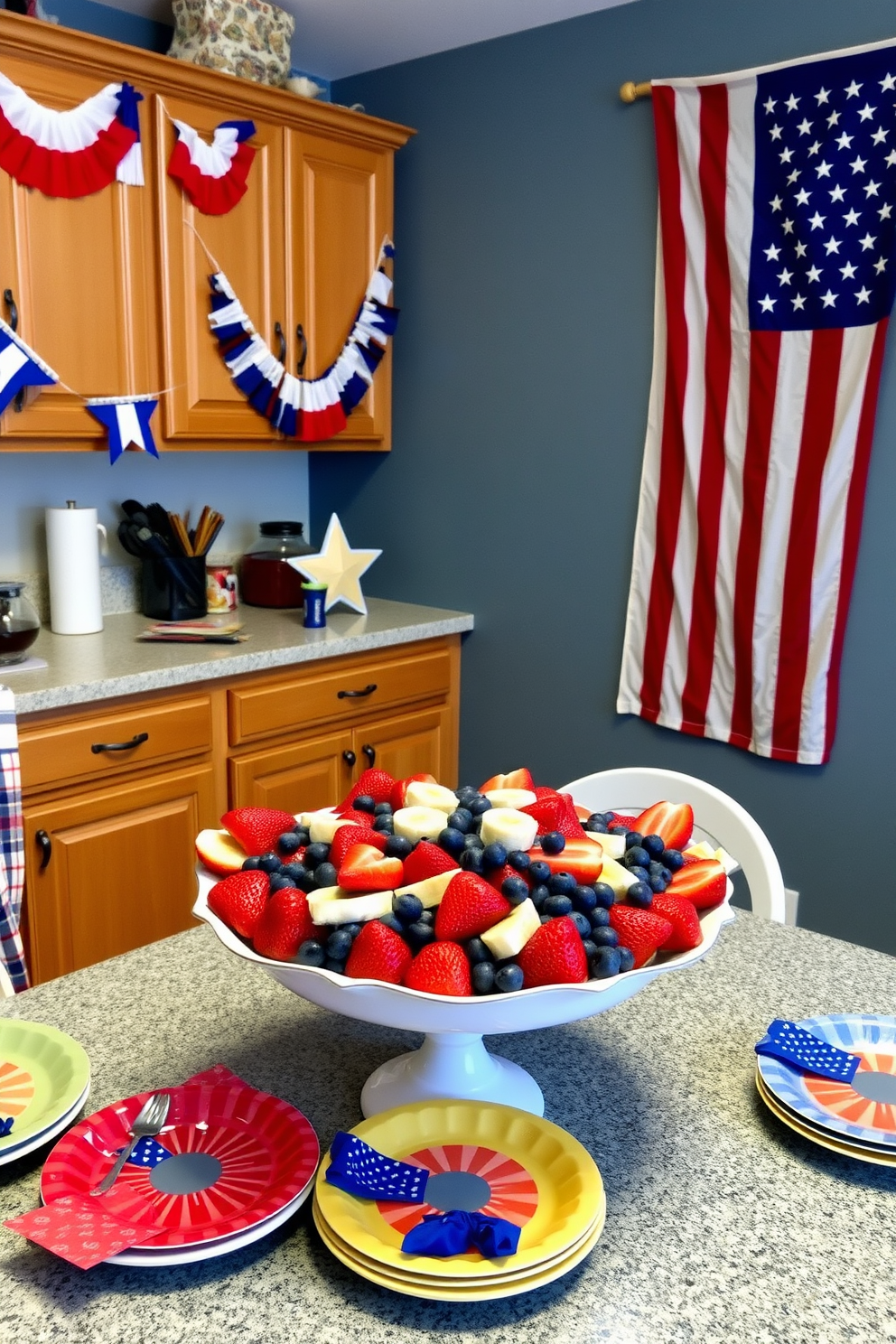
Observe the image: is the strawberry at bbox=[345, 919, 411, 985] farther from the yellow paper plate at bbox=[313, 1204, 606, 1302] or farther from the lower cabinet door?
the lower cabinet door

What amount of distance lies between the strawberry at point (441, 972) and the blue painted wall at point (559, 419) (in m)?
1.75

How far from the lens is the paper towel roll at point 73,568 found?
263cm

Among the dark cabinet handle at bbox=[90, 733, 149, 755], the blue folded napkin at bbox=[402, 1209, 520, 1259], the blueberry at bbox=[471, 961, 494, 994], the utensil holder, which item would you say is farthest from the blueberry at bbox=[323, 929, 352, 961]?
the utensil holder

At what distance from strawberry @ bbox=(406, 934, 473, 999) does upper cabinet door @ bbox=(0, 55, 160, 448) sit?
1884 millimetres

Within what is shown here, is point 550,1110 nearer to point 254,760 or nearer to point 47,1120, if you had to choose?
point 47,1120

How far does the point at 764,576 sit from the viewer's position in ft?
8.17

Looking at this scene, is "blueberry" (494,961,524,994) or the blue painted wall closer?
"blueberry" (494,961,524,994)

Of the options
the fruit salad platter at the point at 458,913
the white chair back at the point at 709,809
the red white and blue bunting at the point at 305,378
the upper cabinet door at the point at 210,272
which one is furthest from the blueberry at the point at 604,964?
the red white and blue bunting at the point at 305,378

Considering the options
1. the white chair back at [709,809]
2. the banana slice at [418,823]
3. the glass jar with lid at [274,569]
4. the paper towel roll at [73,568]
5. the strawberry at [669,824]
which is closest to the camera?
the banana slice at [418,823]

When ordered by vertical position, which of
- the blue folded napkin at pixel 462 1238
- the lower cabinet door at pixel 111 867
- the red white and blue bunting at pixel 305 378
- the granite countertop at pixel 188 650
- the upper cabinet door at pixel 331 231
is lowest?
the lower cabinet door at pixel 111 867

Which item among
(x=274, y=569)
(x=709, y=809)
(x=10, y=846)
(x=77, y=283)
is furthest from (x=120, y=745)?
(x=709, y=809)

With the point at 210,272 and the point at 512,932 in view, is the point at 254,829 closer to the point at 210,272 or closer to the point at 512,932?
the point at 512,932

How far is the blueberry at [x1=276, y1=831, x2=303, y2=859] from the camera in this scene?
1.03 m

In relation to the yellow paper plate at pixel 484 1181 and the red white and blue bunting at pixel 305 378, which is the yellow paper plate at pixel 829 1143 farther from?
the red white and blue bunting at pixel 305 378
